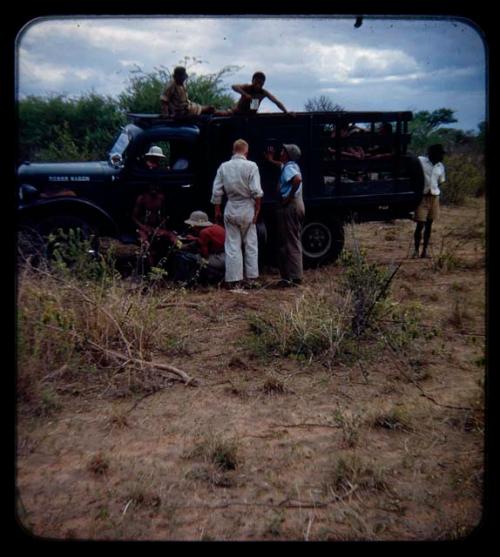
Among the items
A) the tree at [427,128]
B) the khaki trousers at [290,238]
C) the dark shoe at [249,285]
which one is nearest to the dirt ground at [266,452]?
the dark shoe at [249,285]

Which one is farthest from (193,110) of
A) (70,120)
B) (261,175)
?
(70,120)

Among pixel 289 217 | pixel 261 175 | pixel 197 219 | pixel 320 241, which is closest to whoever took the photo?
pixel 197 219

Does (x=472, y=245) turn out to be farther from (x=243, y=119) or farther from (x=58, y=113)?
(x=58, y=113)

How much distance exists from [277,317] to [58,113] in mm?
12288

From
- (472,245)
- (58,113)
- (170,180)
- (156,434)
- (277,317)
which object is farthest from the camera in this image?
(58,113)

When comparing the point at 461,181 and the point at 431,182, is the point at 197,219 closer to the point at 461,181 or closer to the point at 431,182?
the point at 431,182

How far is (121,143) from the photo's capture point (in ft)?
27.8

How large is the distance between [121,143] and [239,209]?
2.00 metres

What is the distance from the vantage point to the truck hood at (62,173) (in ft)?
25.9

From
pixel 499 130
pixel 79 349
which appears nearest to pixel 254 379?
pixel 79 349

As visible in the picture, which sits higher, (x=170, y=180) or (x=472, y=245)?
(x=170, y=180)

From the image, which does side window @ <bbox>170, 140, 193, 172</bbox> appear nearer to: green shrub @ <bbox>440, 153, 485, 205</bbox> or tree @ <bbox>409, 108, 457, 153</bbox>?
green shrub @ <bbox>440, 153, 485, 205</bbox>

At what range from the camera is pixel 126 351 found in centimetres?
518

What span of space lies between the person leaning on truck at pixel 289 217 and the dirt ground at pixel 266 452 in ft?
7.45
